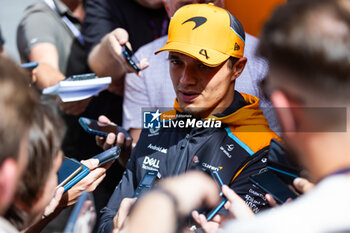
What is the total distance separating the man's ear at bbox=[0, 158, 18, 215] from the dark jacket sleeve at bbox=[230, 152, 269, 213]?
92 cm

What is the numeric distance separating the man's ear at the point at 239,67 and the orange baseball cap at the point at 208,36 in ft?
0.09

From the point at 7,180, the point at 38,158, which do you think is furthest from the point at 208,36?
the point at 7,180

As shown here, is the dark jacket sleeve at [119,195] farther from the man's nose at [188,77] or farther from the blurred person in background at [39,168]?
the blurred person in background at [39,168]

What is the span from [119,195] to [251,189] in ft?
1.94

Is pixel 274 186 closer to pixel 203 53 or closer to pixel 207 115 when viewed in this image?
pixel 207 115

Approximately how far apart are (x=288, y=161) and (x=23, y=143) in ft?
2.85

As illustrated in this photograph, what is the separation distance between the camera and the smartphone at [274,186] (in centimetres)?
136

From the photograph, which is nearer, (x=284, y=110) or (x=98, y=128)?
(x=284, y=110)

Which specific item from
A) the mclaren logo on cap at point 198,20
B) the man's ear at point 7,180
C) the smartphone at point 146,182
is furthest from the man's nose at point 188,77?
the man's ear at point 7,180

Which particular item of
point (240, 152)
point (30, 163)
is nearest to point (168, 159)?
point (240, 152)

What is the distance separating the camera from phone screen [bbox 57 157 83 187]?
169 cm

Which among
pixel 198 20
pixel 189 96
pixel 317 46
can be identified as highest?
pixel 317 46

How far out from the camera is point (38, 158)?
115 cm

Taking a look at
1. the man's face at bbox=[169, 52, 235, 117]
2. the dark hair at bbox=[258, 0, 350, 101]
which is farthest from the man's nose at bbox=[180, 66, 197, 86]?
the dark hair at bbox=[258, 0, 350, 101]
